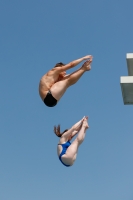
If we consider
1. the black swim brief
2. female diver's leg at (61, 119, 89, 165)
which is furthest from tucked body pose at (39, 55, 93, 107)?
female diver's leg at (61, 119, 89, 165)

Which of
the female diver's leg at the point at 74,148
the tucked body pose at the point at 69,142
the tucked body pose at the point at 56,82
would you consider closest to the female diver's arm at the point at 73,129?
the tucked body pose at the point at 69,142

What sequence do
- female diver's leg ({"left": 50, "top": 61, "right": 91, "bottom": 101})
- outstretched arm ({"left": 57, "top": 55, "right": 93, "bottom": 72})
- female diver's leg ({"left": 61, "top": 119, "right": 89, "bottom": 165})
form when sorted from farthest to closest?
female diver's leg ({"left": 61, "top": 119, "right": 89, "bottom": 165}) → female diver's leg ({"left": 50, "top": 61, "right": 91, "bottom": 101}) → outstretched arm ({"left": 57, "top": 55, "right": 93, "bottom": 72})

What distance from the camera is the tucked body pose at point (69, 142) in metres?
7.50

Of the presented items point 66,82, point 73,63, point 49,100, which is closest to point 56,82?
point 66,82

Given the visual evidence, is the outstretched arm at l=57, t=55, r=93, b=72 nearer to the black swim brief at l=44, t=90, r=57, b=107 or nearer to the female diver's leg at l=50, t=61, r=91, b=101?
the female diver's leg at l=50, t=61, r=91, b=101

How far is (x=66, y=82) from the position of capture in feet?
24.6

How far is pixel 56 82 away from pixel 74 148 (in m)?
1.51

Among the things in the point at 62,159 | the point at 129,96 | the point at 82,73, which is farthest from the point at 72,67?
the point at 129,96

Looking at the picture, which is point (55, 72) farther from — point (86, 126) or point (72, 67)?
point (86, 126)

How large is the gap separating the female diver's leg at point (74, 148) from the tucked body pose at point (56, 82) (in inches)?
34.4

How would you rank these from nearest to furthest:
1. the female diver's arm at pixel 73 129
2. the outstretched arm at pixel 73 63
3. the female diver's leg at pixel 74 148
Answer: the outstretched arm at pixel 73 63 → the female diver's leg at pixel 74 148 → the female diver's arm at pixel 73 129

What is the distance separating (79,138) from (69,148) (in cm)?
31

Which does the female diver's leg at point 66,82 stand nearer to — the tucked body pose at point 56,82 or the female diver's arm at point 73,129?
the tucked body pose at point 56,82

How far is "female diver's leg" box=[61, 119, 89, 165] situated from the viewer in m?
7.48
